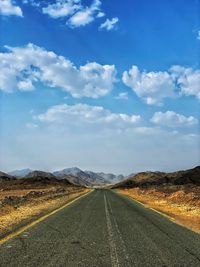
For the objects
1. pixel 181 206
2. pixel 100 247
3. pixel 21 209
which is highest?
pixel 181 206

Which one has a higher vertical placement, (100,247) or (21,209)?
(21,209)

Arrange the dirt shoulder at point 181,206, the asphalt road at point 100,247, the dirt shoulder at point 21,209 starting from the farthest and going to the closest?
1. the dirt shoulder at point 181,206
2. the dirt shoulder at point 21,209
3. the asphalt road at point 100,247

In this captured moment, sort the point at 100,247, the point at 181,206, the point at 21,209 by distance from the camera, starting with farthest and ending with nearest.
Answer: the point at 181,206 < the point at 21,209 < the point at 100,247

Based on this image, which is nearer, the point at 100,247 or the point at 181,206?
the point at 100,247

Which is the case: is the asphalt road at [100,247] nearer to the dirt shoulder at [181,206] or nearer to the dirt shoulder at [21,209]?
the dirt shoulder at [21,209]

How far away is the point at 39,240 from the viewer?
12.0 meters

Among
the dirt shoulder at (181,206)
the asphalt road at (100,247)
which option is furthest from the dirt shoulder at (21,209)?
the dirt shoulder at (181,206)

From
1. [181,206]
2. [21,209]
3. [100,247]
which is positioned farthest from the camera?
[181,206]

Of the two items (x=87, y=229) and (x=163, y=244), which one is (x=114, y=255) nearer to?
(x=163, y=244)

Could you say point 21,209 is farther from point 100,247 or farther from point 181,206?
point 100,247

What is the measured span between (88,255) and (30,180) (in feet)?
471

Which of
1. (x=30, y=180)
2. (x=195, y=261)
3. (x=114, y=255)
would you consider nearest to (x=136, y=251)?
(x=114, y=255)

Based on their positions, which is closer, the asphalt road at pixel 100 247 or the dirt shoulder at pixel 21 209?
the asphalt road at pixel 100 247

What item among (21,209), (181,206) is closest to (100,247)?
(21,209)
